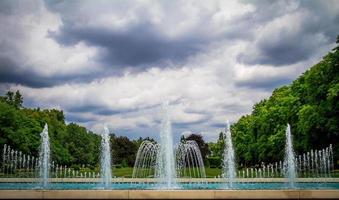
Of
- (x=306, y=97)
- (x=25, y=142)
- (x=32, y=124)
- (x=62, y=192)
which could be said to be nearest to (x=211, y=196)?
(x=62, y=192)

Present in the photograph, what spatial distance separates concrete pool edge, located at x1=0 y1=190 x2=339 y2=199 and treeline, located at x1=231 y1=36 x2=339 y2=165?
19.8 meters

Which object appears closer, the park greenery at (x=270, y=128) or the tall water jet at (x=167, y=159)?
the tall water jet at (x=167, y=159)

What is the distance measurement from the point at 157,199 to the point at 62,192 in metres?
2.69

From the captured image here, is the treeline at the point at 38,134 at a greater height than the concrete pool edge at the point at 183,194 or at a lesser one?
greater

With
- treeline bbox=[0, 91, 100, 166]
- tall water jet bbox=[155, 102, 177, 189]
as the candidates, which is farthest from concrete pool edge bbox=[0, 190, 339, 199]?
treeline bbox=[0, 91, 100, 166]

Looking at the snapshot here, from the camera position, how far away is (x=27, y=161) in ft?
177

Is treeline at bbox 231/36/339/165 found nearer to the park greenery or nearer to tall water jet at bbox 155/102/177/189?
the park greenery

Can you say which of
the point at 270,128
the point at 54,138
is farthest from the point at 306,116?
the point at 54,138

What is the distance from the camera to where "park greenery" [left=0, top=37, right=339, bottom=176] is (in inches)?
1421

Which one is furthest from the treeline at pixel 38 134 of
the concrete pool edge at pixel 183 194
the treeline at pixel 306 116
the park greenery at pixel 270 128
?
the concrete pool edge at pixel 183 194

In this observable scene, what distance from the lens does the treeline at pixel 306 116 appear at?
115 ft

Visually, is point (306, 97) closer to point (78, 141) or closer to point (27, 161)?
point (27, 161)

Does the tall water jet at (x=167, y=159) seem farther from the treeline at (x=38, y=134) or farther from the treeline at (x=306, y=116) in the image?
the treeline at (x=38, y=134)

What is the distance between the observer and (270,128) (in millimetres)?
53750
